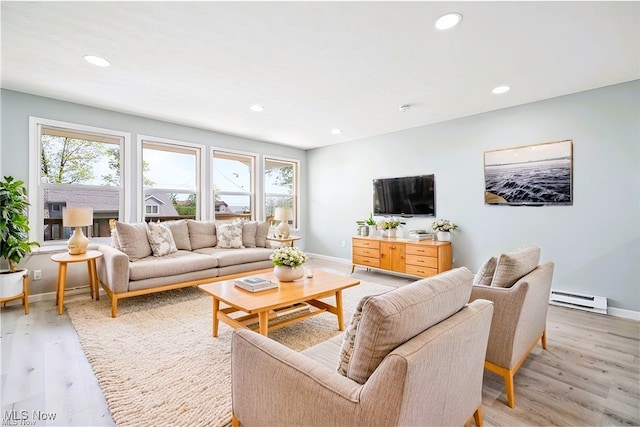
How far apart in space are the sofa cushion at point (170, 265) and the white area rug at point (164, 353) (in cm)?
36

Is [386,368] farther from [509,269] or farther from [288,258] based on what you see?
[288,258]

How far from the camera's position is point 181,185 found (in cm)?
479

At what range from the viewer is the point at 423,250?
13.8 ft

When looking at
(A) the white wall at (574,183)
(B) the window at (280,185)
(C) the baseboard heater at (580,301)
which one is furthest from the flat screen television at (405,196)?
(B) the window at (280,185)

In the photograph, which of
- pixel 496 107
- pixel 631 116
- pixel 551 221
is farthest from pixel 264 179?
pixel 631 116

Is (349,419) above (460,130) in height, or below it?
below

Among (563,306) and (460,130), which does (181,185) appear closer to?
(460,130)

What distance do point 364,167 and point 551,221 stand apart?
2.94m

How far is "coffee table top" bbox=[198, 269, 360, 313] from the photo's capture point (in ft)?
7.17

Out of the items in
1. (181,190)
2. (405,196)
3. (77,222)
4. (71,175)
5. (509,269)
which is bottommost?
(509,269)

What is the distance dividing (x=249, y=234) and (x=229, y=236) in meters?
0.32

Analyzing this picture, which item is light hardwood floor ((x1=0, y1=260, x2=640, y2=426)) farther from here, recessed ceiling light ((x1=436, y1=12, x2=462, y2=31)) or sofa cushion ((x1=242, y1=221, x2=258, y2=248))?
recessed ceiling light ((x1=436, y1=12, x2=462, y2=31))

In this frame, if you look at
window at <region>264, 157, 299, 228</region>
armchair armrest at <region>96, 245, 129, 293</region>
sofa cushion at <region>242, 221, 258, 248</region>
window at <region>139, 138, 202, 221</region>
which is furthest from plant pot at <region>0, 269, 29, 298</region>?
window at <region>264, 157, 299, 228</region>

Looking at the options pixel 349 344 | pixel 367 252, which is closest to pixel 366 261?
pixel 367 252
